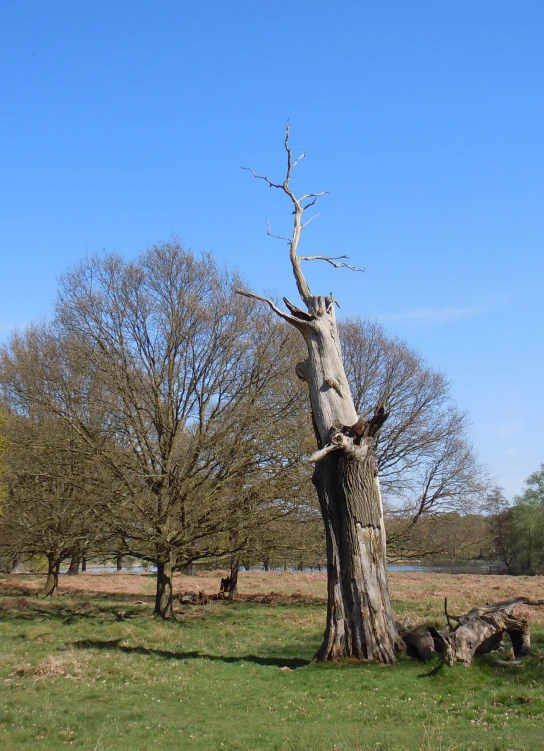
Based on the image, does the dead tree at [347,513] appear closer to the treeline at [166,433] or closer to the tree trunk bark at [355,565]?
the tree trunk bark at [355,565]

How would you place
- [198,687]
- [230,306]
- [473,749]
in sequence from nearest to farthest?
[473,749], [198,687], [230,306]

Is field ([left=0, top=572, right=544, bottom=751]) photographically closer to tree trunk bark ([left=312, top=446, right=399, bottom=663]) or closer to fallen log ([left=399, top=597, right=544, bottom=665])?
fallen log ([left=399, top=597, right=544, bottom=665])

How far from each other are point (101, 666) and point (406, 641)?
20.2ft

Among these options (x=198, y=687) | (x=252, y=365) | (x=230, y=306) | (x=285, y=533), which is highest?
(x=230, y=306)

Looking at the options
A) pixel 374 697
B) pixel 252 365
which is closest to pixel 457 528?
pixel 252 365

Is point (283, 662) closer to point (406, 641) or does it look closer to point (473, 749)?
point (406, 641)

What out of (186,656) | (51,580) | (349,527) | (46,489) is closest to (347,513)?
(349,527)

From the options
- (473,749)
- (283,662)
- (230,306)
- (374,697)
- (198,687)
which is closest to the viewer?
(473,749)

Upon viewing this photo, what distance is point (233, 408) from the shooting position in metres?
21.9

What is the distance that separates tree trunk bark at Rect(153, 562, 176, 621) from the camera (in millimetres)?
21453

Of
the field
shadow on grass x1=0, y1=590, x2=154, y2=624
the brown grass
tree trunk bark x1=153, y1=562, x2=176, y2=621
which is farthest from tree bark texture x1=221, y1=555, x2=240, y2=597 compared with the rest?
the field

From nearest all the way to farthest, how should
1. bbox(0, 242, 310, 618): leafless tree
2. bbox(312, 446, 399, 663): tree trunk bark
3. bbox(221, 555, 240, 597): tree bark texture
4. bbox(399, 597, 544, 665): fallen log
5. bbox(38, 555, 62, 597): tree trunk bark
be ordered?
bbox(399, 597, 544, 665): fallen log < bbox(312, 446, 399, 663): tree trunk bark < bbox(0, 242, 310, 618): leafless tree < bbox(38, 555, 62, 597): tree trunk bark < bbox(221, 555, 240, 597): tree bark texture

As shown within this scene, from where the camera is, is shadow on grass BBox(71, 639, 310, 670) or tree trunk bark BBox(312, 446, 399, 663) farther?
shadow on grass BBox(71, 639, 310, 670)

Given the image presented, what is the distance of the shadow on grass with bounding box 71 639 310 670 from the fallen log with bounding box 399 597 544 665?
2.36m
